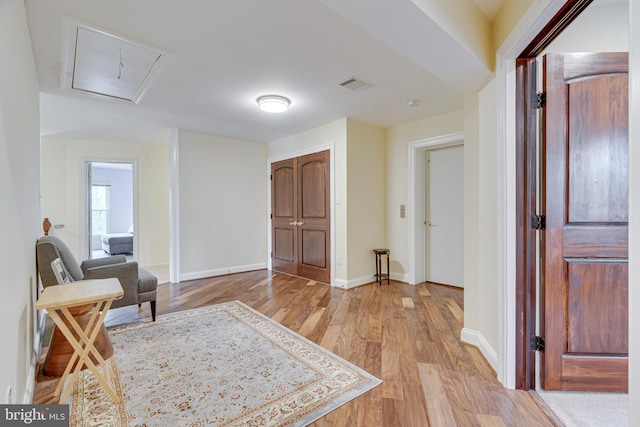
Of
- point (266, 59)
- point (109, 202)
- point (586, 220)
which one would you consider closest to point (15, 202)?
point (266, 59)

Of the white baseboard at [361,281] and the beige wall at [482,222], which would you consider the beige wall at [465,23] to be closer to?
the beige wall at [482,222]

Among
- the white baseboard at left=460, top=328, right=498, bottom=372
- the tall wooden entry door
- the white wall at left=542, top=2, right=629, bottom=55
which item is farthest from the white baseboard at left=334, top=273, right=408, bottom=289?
the white wall at left=542, top=2, right=629, bottom=55

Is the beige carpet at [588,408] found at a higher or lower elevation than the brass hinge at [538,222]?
lower

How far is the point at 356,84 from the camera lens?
9.63 ft

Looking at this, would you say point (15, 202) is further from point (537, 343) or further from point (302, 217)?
point (302, 217)

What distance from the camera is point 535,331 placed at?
5.96 ft

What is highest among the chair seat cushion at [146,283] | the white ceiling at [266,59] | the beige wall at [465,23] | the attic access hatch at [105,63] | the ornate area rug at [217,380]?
the white ceiling at [266,59]

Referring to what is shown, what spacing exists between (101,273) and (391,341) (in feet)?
8.50

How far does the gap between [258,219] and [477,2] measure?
4.46 m

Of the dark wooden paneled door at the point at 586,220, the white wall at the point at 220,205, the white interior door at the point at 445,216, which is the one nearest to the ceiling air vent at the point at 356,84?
the dark wooden paneled door at the point at 586,220

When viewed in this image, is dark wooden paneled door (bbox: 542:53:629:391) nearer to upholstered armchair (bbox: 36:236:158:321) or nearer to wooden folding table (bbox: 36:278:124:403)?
wooden folding table (bbox: 36:278:124:403)

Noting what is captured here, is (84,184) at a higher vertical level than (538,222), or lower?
higher

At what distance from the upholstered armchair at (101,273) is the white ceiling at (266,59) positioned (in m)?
1.53

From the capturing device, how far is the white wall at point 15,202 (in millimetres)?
1229
